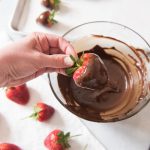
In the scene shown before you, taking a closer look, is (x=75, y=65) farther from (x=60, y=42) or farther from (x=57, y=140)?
(x=57, y=140)

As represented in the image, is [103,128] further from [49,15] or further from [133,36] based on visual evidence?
[49,15]

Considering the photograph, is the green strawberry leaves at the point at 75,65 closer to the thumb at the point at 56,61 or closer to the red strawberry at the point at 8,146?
the thumb at the point at 56,61

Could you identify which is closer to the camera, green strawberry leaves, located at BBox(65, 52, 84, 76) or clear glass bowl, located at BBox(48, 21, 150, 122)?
green strawberry leaves, located at BBox(65, 52, 84, 76)

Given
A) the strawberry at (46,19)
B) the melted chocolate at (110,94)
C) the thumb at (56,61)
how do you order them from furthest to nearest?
the strawberry at (46,19) < the melted chocolate at (110,94) < the thumb at (56,61)

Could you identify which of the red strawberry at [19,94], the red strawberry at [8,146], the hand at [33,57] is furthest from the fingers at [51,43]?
the red strawberry at [8,146]

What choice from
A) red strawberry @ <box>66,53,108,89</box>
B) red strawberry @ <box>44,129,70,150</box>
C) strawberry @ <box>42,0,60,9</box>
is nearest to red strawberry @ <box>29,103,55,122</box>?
red strawberry @ <box>44,129,70,150</box>

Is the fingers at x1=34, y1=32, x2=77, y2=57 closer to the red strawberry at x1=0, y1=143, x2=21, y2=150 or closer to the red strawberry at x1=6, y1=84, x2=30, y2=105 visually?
the red strawberry at x1=6, y1=84, x2=30, y2=105
